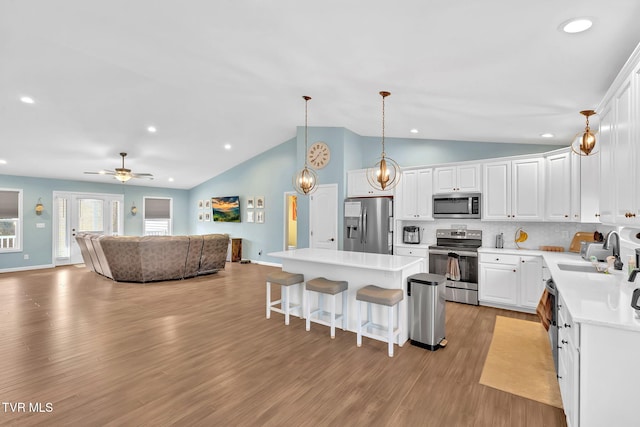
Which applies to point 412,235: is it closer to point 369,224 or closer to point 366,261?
point 369,224

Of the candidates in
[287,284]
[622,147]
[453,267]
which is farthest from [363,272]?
[622,147]

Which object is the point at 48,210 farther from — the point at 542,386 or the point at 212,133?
the point at 542,386

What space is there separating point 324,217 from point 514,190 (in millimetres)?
3515

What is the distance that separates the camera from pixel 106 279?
6.93 metres

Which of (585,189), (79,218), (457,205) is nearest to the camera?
(585,189)

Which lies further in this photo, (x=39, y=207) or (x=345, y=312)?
(x=39, y=207)

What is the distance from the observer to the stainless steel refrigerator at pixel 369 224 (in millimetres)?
5809

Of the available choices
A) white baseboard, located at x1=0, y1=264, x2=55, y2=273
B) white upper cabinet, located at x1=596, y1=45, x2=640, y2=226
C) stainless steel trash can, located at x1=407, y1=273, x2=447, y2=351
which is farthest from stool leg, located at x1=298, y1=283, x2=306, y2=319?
white baseboard, located at x1=0, y1=264, x2=55, y2=273

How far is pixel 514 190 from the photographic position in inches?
187

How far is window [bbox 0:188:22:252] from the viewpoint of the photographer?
7.82 meters

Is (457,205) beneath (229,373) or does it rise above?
above

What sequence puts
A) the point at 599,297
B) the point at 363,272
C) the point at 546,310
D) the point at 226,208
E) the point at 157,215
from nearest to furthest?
the point at 599,297 < the point at 546,310 < the point at 363,272 < the point at 226,208 < the point at 157,215

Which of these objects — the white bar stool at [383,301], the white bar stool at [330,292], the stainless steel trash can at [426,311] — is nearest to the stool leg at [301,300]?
the white bar stool at [330,292]

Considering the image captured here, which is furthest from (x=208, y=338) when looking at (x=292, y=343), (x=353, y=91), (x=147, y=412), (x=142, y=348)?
(x=353, y=91)
